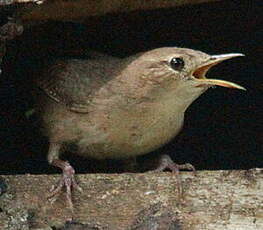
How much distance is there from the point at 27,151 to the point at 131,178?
1.22 m

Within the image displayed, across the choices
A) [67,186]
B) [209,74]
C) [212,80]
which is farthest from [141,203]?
[209,74]

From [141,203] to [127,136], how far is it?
0.62 m

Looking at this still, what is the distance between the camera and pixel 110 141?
300cm

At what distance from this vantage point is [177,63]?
287cm

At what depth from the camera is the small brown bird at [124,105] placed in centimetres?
291

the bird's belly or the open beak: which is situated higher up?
the open beak

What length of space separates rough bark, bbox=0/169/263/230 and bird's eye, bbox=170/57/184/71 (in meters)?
0.53

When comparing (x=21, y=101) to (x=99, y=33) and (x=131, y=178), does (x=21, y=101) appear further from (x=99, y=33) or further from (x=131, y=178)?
(x=131, y=178)

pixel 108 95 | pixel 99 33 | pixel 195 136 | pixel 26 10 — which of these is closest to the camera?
pixel 26 10

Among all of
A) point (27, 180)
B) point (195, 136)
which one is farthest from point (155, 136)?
point (27, 180)

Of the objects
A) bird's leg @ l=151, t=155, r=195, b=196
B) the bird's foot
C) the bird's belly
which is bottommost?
bird's leg @ l=151, t=155, r=195, b=196

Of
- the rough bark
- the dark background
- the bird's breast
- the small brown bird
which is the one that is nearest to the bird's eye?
the small brown bird

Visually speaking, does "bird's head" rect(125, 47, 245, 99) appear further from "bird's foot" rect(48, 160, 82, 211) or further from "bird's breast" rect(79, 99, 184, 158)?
"bird's foot" rect(48, 160, 82, 211)

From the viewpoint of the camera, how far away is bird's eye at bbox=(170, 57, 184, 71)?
2.85 metres
